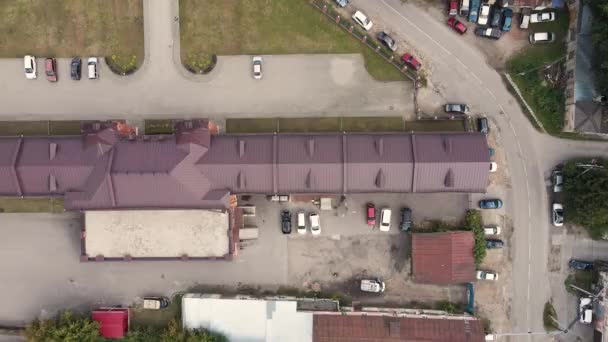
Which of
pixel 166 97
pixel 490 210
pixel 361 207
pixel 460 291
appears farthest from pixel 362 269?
pixel 166 97

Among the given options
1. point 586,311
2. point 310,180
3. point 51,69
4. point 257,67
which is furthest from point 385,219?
point 51,69

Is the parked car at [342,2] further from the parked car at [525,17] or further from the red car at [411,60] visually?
the parked car at [525,17]


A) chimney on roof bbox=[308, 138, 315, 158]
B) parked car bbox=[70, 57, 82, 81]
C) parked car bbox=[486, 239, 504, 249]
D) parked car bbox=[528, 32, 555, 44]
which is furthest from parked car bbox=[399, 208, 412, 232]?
parked car bbox=[70, 57, 82, 81]

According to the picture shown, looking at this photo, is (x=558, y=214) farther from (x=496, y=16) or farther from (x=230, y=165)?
(x=230, y=165)

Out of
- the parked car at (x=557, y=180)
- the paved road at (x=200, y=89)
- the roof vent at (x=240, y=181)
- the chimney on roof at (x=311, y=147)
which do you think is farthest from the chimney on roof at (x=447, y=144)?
the roof vent at (x=240, y=181)

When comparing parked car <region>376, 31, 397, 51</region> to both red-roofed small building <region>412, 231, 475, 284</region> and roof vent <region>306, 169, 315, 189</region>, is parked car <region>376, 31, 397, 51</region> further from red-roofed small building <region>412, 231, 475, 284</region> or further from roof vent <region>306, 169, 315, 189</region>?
red-roofed small building <region>412, 231, 475, 284</region>
